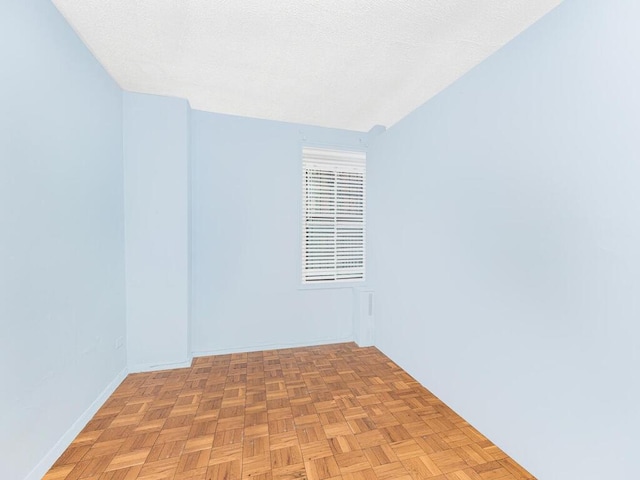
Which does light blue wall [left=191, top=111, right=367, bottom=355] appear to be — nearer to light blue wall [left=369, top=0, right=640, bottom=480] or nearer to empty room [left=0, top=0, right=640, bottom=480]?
empty room [left=0, top=0, right=640, bottom=480]

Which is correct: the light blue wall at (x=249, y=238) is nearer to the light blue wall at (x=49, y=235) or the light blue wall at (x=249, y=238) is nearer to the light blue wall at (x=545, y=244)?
the light blue wall at (x=49, y=235)

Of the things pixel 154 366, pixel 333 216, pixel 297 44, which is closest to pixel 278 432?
pixel 154 366

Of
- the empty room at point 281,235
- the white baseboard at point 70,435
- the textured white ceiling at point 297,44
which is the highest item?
the textured white ceiling at point 297,44

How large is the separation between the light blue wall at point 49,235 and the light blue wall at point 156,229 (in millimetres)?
365

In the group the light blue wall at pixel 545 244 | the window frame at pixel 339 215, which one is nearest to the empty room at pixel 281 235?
the light blue wall at pixel 545 244

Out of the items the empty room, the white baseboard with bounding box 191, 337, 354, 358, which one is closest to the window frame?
the empty room

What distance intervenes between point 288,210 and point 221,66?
1.56 meters

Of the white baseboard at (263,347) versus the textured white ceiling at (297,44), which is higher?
the textured white ceiling at (297,44)

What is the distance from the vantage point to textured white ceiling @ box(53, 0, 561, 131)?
1.57 m

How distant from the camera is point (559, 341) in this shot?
141 cm

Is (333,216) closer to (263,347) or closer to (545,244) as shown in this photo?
(263,347)

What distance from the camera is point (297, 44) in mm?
1877

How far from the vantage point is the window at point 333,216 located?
11.3 feet

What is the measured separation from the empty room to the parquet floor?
0.02m
